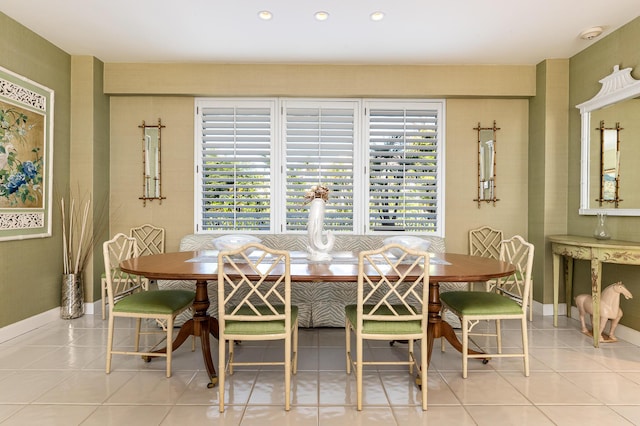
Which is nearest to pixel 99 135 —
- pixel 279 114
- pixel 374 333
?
pixel 279 114

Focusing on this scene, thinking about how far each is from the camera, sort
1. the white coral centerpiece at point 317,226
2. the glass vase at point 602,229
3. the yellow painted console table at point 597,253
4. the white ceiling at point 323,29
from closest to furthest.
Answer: the white coral centerpiece at point 317,226
the yellow painted console table at point 597,253
the white ceiling at point 323,29
the glass vase at point 602,229

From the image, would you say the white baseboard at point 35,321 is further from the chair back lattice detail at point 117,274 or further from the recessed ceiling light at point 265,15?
the recessed ceiling light at point 265,15

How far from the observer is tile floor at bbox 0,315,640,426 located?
2.00 meters

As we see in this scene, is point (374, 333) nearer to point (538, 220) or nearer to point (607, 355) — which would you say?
point (607, 355)

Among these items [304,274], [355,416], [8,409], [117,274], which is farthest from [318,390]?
[117,274]

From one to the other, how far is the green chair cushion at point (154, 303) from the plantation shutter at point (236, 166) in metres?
1.71

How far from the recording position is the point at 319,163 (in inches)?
170

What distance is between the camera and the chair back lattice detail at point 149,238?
13.9 ft

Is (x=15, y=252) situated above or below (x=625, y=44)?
below

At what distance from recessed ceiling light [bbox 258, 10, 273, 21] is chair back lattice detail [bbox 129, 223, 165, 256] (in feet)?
8.39

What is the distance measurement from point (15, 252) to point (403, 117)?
4141 millimetres

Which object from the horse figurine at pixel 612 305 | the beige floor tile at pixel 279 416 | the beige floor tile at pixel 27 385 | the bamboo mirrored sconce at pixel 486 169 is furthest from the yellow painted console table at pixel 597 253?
the beige floor tile at pixel 27 385

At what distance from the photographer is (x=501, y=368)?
262 centimetres

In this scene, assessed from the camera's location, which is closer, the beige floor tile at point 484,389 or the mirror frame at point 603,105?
the beige floor tile at point 484,389
